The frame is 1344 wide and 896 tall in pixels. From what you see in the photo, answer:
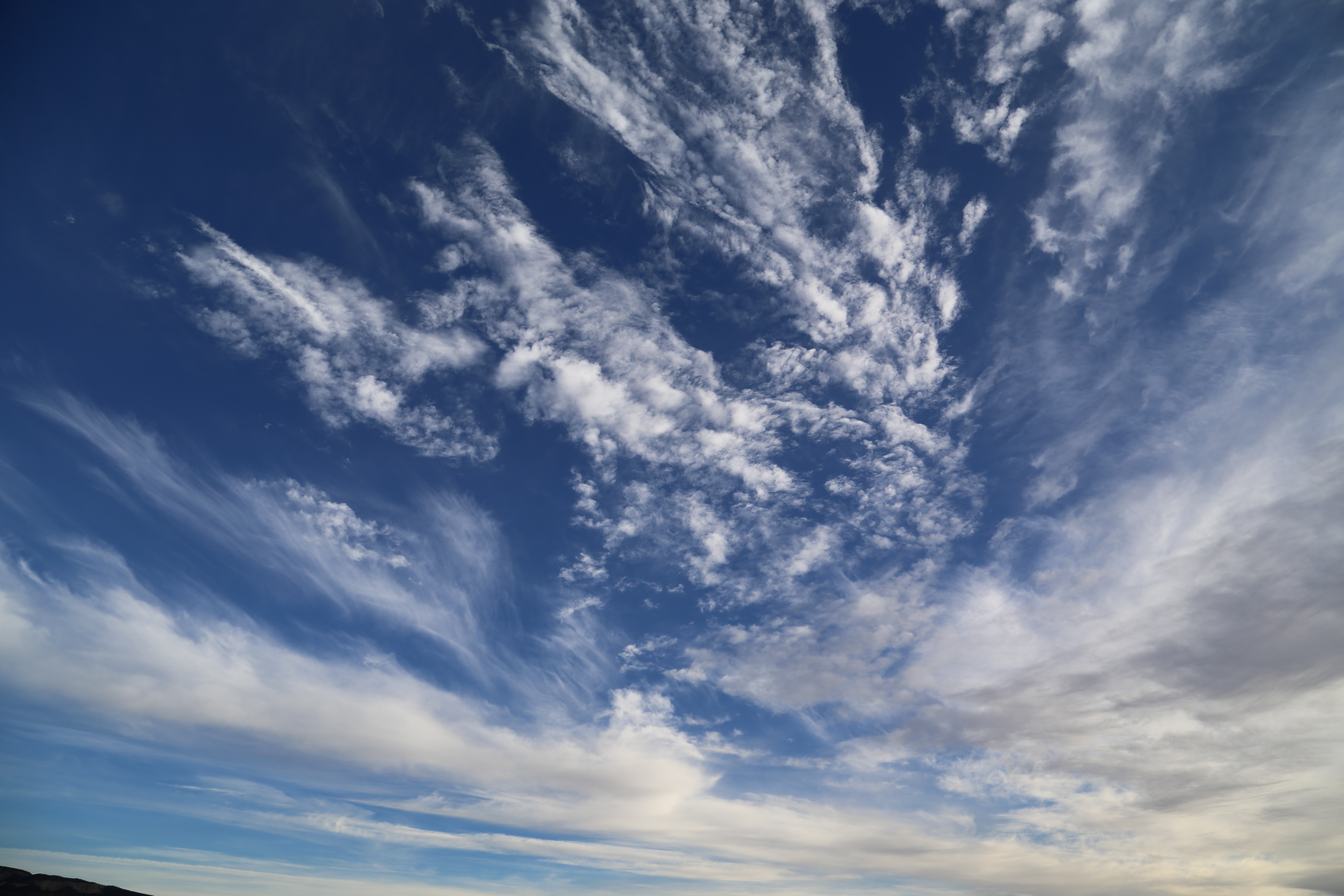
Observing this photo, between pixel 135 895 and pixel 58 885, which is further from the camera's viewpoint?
pixel 58 885

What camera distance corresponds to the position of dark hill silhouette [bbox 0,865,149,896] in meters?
86.5

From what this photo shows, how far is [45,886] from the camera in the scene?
290ft

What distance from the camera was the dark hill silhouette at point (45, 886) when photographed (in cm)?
8650

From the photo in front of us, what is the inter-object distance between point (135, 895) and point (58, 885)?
34.8 ft

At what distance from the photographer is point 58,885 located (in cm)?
8938

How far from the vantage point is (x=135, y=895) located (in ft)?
275
